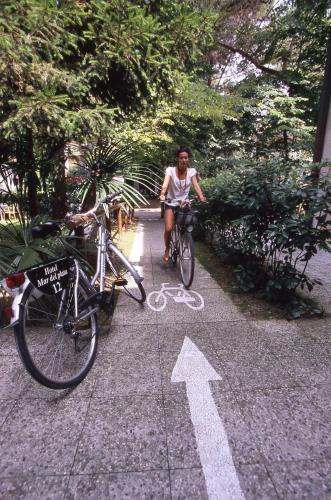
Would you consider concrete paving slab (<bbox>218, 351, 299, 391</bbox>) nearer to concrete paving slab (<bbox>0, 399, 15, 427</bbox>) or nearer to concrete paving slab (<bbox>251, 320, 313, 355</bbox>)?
concrete paving slab (<bbox>251, 320, 313, 355</bbox>)

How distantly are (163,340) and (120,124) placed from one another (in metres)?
2.84

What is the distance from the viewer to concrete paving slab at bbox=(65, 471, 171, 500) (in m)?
1.42

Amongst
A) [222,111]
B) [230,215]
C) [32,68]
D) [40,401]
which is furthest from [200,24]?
[222,111]

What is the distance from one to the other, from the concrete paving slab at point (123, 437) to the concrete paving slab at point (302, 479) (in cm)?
59

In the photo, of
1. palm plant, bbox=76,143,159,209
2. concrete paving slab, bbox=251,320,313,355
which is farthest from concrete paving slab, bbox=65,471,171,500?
palm plant, bbox=76,143,159,209

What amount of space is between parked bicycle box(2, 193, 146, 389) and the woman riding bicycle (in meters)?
1.73

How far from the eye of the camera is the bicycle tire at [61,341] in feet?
6.70

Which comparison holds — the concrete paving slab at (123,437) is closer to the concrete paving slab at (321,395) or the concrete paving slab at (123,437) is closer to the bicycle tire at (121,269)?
the concrete paving slab at (321,395)

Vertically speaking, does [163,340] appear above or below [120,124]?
below

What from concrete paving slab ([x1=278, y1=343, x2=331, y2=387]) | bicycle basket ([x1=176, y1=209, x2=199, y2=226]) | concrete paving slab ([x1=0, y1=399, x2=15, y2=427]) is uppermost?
bicycle basket ([x1=176, y1=209, x2=199, y2=226])

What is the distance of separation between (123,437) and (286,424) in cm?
102

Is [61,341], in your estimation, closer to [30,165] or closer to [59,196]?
[30,165]

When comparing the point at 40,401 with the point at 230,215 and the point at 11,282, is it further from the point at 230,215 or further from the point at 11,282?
the point at 230,215

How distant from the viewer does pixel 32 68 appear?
2.51 metres
